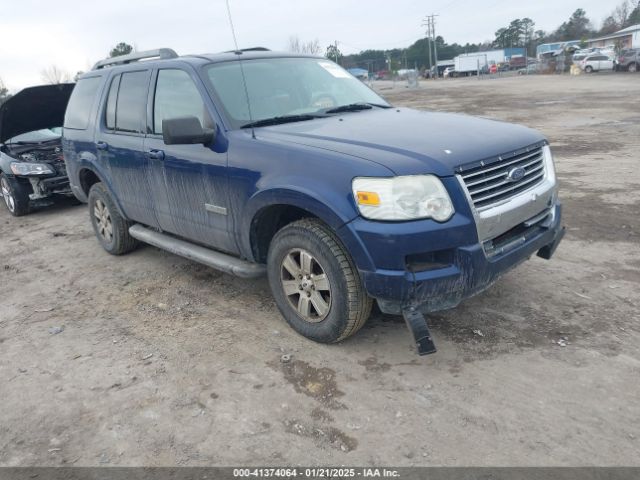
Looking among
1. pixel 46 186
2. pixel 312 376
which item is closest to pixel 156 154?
pixel 312 376

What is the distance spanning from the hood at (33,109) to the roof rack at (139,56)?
3.35 meters

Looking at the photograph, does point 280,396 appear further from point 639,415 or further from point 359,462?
point 639,415

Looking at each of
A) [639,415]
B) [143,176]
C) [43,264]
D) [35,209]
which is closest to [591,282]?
[639,415]

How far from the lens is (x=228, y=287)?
477 cm

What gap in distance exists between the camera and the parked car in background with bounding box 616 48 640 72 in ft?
123

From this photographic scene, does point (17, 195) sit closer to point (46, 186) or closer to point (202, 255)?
point (46, 186)

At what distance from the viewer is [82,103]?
577 cm

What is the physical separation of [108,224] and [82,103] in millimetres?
1354

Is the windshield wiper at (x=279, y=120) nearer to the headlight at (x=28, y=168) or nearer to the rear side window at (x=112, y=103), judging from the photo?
the rear side window at (x=112, y=103)

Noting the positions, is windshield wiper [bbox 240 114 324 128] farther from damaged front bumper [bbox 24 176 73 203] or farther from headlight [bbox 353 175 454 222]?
damaged front bumper [bbox 24 176 73 203]

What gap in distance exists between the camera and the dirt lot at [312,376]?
8.70ft

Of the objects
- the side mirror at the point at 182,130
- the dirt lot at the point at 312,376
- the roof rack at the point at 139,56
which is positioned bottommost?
the dirt lot at the point at 312,376

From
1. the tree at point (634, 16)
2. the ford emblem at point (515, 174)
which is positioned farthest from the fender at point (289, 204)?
the tree at point (634, 16)

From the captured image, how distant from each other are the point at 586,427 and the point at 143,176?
154 inches
